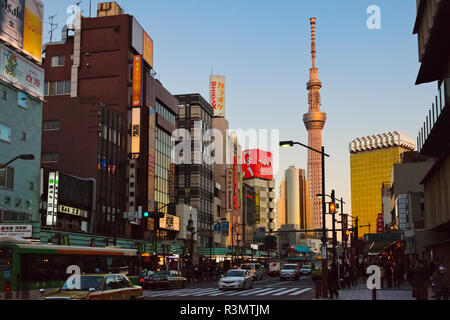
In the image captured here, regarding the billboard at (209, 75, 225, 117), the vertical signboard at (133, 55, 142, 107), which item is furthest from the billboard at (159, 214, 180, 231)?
the billboard at (209, 75, 225, 117)

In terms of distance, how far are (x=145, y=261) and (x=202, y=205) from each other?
137ft

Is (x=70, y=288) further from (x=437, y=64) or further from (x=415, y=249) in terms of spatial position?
(x=415, y=249)

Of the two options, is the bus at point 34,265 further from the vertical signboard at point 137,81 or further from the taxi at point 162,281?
the vertical signboard at point 137,81

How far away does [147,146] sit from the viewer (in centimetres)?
8194

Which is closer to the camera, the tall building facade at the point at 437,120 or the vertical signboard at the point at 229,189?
the tall building facade at the point at 437,120

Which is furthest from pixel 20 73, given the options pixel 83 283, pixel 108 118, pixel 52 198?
pixel 83 283

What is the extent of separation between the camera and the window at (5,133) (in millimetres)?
51091

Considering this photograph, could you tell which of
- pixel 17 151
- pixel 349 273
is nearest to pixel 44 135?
pixel 17 151

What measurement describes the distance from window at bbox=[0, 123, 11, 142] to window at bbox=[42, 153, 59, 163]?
64.4 ft

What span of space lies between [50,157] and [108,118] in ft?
27.9

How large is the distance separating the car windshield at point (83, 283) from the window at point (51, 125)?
185 feet

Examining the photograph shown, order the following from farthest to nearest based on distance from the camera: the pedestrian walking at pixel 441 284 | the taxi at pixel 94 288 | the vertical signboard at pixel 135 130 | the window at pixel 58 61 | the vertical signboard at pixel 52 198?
the window at pixel 58 61 → the vertical signboard at pixel 135 130 → the vertical signboard at pixel 52 198 → the pedestrian walking at pixel 441 284 → the taxi at pixel 94 288

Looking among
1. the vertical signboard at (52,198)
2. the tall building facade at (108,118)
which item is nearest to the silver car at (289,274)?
the tall building facade at (108,118)

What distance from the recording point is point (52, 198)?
56.9 m
